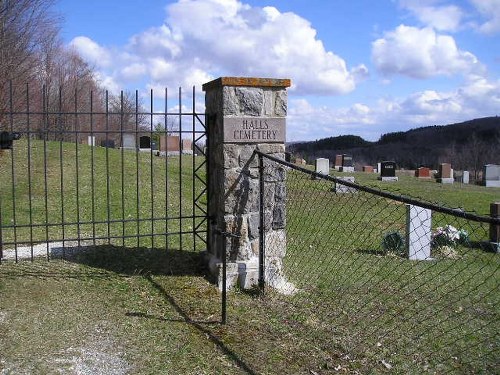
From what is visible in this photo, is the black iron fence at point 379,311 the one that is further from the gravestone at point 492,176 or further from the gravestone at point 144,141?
the gravestone at point 492,176

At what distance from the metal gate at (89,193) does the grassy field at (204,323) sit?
447mm

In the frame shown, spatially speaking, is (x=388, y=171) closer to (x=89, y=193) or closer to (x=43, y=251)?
(x=89, y=193)

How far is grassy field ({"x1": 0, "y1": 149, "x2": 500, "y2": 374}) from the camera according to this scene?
370 cm

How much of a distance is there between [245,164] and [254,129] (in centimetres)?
36

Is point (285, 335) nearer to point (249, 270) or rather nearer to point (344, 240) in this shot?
point (249, 270)

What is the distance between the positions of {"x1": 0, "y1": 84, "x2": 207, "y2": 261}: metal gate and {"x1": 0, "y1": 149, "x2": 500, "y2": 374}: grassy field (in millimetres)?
447

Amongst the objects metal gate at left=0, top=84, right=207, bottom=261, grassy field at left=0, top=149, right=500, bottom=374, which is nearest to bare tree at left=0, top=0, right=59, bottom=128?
metal gate at left=0, top=84, right=207, bottom=261

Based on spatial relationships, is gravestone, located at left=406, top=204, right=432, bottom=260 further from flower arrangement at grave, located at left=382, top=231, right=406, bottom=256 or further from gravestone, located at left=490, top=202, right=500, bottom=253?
gravestone, located at left=490, top=202, right=500, bottom=253

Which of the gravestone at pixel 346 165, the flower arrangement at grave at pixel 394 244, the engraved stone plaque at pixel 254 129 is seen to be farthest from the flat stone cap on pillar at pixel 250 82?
the gravestone at pixel 346 165

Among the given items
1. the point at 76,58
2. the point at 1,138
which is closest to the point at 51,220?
the point at 1,138

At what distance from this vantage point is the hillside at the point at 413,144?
5131 cm

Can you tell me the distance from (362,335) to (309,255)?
3.46m

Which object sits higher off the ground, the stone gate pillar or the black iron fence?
the stone gate pillar

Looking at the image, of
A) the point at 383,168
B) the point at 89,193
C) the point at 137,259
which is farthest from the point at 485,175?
the point at 137,259
